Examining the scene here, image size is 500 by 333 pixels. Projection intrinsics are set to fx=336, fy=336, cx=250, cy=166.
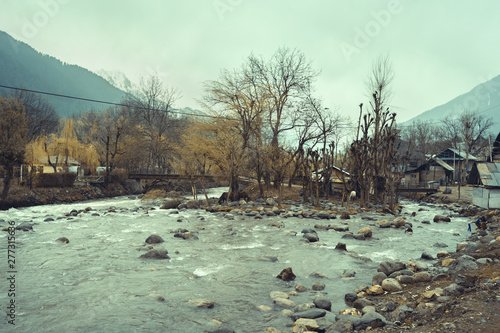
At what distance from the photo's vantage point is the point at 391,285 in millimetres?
6406

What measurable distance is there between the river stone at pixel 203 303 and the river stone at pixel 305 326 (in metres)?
1.69

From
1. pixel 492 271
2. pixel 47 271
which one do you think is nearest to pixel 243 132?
pixel 47 271

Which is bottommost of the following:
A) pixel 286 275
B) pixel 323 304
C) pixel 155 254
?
pixel 155 254

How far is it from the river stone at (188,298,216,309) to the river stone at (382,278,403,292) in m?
3.28

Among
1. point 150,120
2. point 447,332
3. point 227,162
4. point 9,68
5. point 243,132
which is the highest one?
point 9,68

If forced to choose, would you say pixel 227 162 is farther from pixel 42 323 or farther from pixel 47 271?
pixel 42 323

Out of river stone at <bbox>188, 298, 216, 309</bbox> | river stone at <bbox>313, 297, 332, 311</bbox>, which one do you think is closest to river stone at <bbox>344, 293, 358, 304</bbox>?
river stone at <bbox>313, 297, 332, 311</bbox>

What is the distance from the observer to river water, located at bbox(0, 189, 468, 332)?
5.48m

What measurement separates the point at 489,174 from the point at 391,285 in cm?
1782

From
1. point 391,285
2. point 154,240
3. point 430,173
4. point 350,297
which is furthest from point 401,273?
point 430,173

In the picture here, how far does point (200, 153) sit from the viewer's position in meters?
26.2

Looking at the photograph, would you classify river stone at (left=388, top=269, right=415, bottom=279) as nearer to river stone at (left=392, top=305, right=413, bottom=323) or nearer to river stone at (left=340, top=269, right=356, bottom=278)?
river stone at (left=340, top=269, right=356, bottom=278)

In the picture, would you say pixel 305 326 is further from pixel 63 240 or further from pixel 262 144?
pixel 262 144

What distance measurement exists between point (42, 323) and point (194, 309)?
93.1 inches
